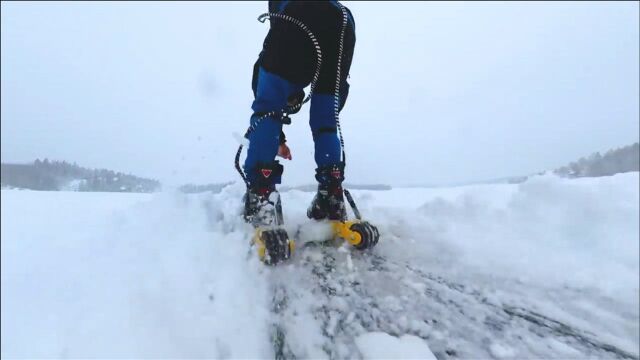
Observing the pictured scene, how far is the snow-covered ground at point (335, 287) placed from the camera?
1.90m

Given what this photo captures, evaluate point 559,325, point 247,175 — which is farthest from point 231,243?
point 559,325

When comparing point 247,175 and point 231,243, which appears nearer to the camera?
point 231,243

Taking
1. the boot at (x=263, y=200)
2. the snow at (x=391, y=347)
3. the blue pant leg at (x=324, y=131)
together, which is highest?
the blue pant leg at (x=324, y=131)

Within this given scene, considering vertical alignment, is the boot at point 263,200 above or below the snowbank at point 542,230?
above

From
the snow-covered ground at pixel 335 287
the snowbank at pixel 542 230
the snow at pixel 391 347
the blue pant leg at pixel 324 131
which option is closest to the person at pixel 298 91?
the blue pant leg at pixel 324 131

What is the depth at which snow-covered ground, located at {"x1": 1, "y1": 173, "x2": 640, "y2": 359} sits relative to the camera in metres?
1.90

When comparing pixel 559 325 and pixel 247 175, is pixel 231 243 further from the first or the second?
pixel 559 325

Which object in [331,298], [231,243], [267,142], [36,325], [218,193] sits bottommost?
[36,325]

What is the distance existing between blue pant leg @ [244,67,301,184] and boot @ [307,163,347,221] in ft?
1.17

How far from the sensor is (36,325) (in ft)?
7.58

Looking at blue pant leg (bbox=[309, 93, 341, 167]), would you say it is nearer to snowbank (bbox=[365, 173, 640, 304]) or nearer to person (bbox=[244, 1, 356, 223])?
person (bbox=[244, 1, 356, 223])

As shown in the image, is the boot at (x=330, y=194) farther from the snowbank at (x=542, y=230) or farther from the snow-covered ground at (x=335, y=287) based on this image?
the snowbank at (x=542, y=230)

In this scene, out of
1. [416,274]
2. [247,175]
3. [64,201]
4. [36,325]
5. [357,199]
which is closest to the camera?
[36,325]

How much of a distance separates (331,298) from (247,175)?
1.19 metres
